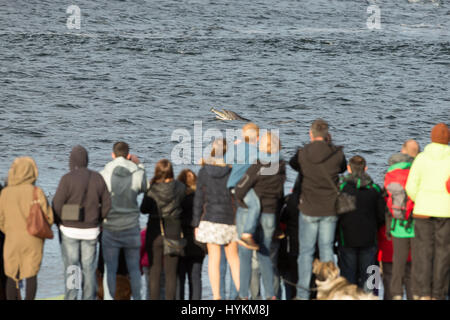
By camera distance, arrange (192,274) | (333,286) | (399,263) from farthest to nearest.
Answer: (192,274), (399,263), (333,286)

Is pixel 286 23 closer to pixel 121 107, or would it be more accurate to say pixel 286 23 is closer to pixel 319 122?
pixel 121 107

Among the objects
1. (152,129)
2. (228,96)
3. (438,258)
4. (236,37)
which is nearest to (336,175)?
(438,258)

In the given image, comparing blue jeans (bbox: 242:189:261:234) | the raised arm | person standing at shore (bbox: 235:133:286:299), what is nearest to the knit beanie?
person standing at shore (bbox: 235:133:286:299)

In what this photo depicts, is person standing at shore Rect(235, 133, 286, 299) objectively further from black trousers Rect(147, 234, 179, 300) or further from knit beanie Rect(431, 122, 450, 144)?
knit beanie Rect(431, 122, 450, 144)

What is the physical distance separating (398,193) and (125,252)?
3480 mm

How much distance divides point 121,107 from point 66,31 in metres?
22.6

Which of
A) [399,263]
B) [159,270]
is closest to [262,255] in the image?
[159,270]

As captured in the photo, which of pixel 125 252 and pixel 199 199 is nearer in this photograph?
pixel 199 199

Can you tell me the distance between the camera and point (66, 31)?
66.0 m

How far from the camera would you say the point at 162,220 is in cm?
1120

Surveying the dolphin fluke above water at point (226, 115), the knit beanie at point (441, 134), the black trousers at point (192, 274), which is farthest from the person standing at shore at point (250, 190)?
the dolphin fluke above water at point (226, 115)

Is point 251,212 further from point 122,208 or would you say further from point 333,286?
point 122,208

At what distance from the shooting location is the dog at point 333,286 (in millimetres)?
10039

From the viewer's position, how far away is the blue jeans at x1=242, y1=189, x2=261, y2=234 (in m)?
10.7
